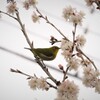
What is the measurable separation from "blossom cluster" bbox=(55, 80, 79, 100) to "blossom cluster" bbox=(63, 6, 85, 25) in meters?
0.28

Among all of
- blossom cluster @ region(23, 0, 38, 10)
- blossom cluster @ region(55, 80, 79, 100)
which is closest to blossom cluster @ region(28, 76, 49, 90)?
blossom cluster @ region(55, 80, 79, 100)

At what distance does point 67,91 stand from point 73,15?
0.34 m

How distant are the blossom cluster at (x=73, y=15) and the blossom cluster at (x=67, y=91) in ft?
0.92

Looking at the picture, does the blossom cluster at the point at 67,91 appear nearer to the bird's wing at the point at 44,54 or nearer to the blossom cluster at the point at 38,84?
the blossom cluster at the point at 38,84

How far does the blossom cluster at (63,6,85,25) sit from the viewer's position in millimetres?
1235

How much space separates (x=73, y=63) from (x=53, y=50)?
19cm

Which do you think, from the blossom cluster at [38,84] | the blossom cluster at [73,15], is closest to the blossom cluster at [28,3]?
the blossom cluster at [73,15]

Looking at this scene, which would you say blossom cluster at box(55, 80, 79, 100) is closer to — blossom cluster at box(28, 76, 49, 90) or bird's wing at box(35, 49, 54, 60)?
blossom cluster at box(28, 76, 49, 90)

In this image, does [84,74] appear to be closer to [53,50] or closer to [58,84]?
[58,84]

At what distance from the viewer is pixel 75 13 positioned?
1272mm

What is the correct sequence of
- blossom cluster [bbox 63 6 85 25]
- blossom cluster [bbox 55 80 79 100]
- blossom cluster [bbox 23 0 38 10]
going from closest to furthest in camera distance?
blossom cluster [bbox 55 80 79 100] < blossom cluster [bbox 63 6 85 25] < blossom cluster [bbox 23 0 38 10]

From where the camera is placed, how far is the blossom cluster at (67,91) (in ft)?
3.45

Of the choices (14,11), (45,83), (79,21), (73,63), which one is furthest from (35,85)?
(14,11)

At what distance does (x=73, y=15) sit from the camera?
126 cm
